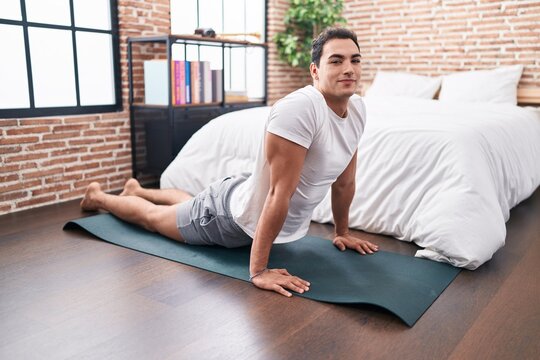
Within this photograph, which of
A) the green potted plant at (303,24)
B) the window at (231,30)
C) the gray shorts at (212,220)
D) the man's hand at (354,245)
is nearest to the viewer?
the gray shorts at (212,220)

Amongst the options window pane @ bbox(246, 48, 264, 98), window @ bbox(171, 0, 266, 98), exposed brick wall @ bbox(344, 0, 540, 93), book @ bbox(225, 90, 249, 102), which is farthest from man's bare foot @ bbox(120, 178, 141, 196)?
exposed brick wall @ bbox(344, 0, 540, 93)

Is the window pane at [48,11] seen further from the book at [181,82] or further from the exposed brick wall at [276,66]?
the exposed brick wall at [276,66]

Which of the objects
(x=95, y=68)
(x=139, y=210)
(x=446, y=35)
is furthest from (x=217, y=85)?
(x=446, y=35)

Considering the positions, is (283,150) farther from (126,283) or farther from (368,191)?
(368,191)

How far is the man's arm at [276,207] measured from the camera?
75.1 inches

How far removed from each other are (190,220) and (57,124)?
1679 millimetres

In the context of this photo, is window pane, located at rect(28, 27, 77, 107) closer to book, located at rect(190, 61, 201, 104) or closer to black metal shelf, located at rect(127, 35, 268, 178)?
black metal shelf, located at rect(127, 35, 268, 178)

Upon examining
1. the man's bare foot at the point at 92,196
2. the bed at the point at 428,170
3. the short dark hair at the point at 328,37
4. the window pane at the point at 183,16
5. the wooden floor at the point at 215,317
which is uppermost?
the window pane at the point at 183,16

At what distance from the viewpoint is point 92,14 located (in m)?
3.87

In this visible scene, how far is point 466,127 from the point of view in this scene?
2834 mm

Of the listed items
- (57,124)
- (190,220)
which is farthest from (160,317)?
(57,124)

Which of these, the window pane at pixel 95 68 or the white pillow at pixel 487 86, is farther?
the white pillow at pixel 487 86

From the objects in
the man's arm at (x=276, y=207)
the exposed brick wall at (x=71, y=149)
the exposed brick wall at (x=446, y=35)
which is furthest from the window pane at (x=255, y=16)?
the man's arm at (x=276, y=207)

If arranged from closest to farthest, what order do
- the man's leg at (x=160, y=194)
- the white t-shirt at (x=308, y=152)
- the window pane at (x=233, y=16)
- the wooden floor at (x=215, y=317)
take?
the wooden floor at (x=215, y=317) → the white t-shirt at (x=308, y=152) → the man's leg at (x=160, y=194) → the window pane at (x=233, y=16)
